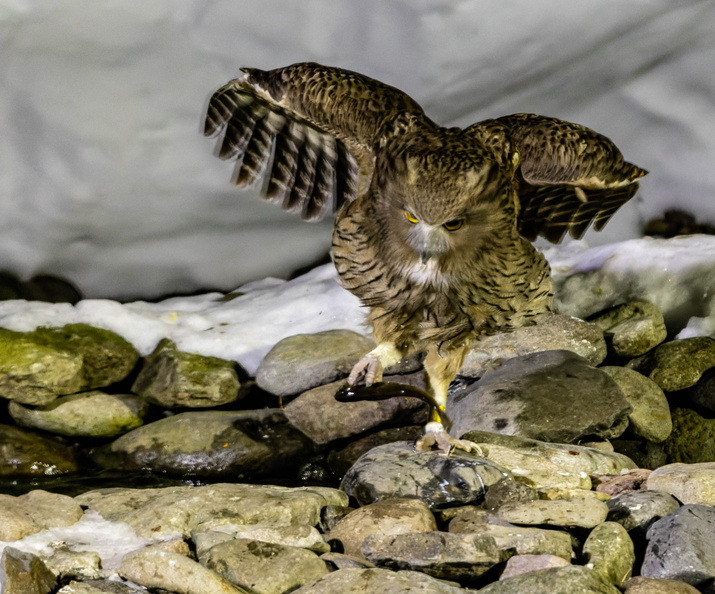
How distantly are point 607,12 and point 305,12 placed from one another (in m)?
2.19

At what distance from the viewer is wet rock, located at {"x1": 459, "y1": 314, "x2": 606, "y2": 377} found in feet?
18.6

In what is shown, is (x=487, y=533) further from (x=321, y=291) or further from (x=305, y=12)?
(x=305, y=12)

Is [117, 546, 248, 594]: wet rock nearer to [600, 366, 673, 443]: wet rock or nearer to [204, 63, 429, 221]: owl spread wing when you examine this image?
[204, 63, 429, 221]: owl spread wing

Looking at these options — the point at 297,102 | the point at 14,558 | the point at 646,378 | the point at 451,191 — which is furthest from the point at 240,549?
the point at 646,378

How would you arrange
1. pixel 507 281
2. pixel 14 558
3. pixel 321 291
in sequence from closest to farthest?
pixel 14 558 → pixel 507 281 → pixel 321 291

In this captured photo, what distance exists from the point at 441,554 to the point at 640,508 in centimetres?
94

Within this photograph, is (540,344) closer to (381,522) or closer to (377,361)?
(377,361)

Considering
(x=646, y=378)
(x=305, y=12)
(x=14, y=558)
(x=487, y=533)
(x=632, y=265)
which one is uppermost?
(x=305, y=12)

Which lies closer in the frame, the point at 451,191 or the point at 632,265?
the point at 451,191

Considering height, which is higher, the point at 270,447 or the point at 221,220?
the point at 221,220

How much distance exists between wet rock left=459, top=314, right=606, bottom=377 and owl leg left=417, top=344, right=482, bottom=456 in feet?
3.70

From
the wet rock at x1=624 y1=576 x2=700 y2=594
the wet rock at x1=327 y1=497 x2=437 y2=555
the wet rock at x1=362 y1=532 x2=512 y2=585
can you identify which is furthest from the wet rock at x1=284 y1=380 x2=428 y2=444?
the wet rock at x1=624 y1=576 x2=700 y2=594

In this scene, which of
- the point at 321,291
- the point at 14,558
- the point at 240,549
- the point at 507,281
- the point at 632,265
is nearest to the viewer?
the point at 14,558

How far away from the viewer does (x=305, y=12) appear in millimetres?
6289
